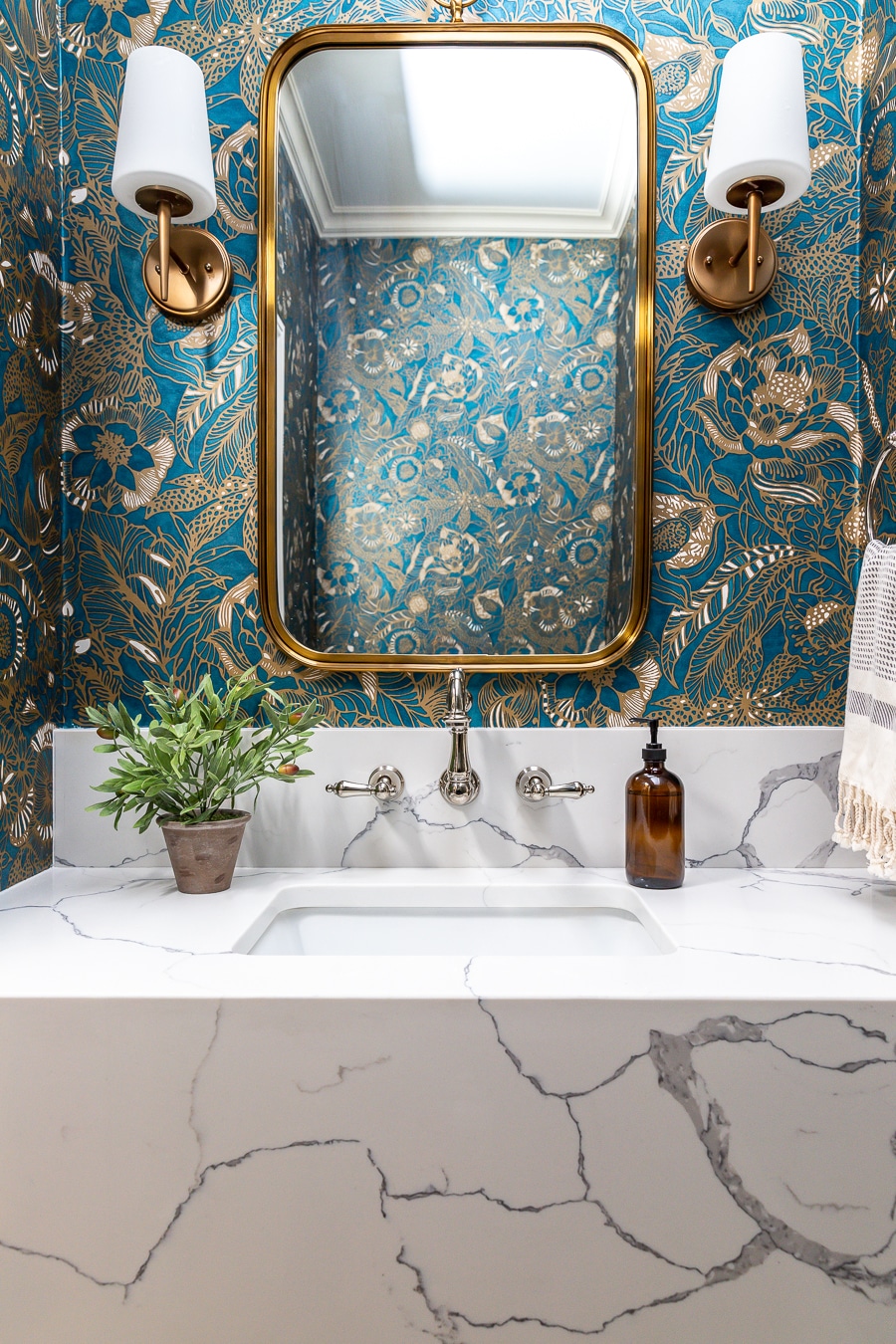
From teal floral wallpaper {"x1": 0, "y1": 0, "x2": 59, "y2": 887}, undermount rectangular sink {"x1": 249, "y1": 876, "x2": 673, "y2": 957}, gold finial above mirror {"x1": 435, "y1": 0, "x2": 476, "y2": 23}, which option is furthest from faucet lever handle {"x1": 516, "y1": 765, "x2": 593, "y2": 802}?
gold finial above mirror {"x1": 435, "y1": 0, "x2": 476, "y2": 23}

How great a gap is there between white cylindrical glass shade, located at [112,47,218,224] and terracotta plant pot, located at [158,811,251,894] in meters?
0.87

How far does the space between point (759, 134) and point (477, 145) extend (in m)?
0.39

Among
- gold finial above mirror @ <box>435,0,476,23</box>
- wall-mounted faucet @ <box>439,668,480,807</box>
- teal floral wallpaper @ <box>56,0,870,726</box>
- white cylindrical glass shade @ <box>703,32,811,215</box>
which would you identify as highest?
gold finial above mirror @ <box>435,0,476,23</box>

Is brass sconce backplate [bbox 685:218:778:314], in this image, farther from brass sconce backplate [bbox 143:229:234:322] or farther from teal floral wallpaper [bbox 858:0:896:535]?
brass sconce backplate [bbox 143:229:234:322]

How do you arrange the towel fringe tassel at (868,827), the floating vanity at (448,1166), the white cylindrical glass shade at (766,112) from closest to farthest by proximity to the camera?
the floating vanity at (448,1166) → the towel fringe tassel at (868,827) → the white cylindrical glass shade at (766,112)

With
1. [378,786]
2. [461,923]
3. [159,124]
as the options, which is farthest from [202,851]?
[159,124]

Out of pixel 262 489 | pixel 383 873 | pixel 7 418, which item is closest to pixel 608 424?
pixel 262 489

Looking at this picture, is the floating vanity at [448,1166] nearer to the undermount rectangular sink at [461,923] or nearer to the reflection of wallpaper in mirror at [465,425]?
the undermount rectangular sink at [461,923]

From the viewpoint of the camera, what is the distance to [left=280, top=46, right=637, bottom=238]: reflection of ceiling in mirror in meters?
1.16

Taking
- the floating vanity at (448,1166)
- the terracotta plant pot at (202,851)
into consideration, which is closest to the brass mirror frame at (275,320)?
the terracotta plant pot at (202,851)

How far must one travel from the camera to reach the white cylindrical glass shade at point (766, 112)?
1053mm

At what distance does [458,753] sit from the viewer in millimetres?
1105

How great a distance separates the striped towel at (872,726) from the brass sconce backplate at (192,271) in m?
1.02

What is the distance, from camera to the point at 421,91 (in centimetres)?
117
